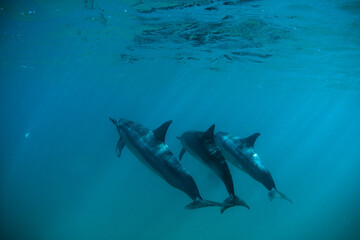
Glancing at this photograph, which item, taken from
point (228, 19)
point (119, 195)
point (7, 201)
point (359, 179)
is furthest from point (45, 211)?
point (359, 179)

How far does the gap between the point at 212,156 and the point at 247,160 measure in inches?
41.5

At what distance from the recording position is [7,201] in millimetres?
23109

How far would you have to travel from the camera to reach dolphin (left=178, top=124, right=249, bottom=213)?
17.4 feet

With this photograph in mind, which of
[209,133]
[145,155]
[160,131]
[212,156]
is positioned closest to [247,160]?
[212,156]

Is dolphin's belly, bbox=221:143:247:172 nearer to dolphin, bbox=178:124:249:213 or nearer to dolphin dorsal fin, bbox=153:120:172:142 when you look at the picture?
dolphin, bbox=178:124:249:213

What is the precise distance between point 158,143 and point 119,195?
23.1 metres

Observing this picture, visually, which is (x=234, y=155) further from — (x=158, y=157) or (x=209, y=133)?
(x=158, y=157)

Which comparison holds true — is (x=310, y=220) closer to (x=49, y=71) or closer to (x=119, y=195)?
(x=119, y=195)

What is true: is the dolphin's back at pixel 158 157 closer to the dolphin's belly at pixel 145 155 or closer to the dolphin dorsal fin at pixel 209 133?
the dolphin's belly at pixel 145 155

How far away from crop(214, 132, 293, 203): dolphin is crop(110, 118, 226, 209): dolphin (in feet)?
4.04

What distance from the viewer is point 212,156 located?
17.5 feet

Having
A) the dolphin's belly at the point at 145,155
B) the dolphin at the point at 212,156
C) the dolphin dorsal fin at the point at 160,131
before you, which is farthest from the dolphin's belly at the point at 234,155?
the dolphin's belly at the point at 145,155

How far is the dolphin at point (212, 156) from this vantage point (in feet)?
17.4

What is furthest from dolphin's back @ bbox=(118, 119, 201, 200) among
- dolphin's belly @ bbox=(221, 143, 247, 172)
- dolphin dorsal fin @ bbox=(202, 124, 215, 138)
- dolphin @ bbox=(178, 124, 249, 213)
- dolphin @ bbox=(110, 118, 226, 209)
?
dolphin's belly @ bbox=(221, 143, 247, 172)
